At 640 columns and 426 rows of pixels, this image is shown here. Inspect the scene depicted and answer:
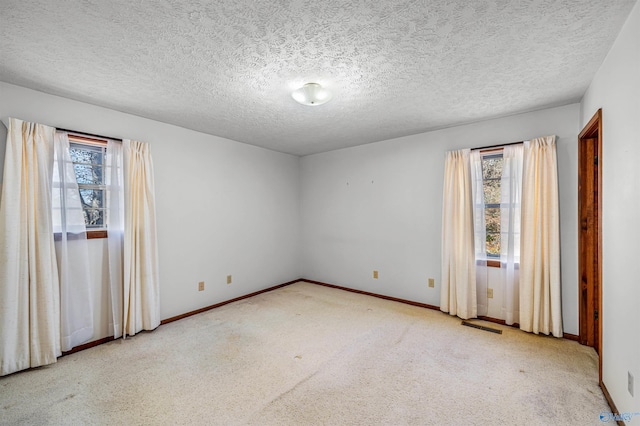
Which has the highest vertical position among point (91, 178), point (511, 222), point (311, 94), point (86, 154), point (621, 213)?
point (311, 94)

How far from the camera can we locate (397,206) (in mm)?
4012

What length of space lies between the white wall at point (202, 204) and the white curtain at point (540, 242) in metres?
3.51

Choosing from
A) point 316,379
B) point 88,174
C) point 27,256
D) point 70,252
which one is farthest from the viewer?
point 88,174

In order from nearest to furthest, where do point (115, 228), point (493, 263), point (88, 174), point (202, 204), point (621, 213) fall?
point (621, 213) < point (88, 174) < point (115, 228) < point (493, 263) < point (202, 204)

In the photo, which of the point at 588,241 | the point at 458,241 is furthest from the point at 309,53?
the point at 588,241

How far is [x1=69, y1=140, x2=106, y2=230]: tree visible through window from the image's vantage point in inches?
106

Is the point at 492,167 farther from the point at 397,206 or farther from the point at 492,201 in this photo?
the point at 397,206

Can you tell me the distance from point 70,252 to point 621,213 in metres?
4.32

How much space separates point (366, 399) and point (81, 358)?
2.56 meters

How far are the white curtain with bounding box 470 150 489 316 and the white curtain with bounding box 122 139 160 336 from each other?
3.78 meters

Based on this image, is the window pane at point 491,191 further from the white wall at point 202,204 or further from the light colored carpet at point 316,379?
the white wall at point 202,204

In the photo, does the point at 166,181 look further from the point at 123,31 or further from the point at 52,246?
the point at 123,31

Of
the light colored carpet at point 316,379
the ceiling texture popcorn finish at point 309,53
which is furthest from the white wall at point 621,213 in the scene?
the light colored carpet at point 316,379

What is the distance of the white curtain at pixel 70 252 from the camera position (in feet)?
8.13
